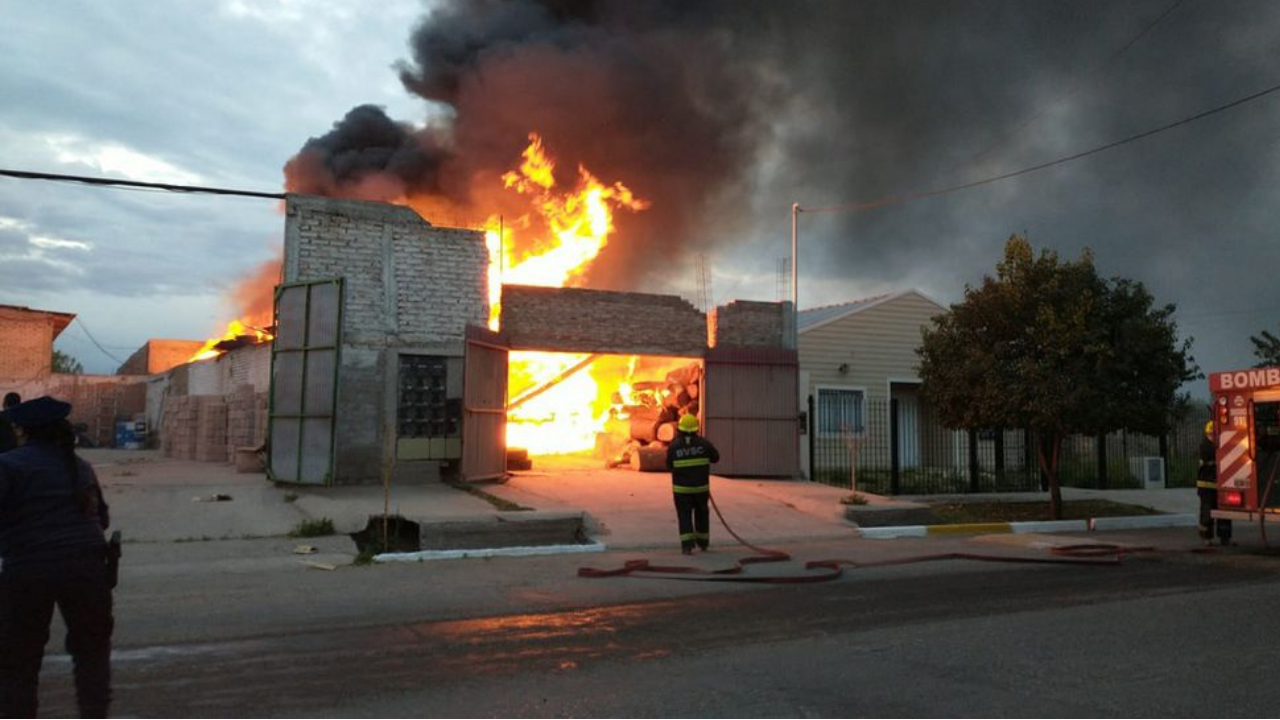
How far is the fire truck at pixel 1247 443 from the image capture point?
34.8ft

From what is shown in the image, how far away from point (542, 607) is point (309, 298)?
343 inches

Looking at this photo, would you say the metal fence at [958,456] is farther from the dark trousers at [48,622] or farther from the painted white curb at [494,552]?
the dark trousers at [48,622]

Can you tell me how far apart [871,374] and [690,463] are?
1473 cm

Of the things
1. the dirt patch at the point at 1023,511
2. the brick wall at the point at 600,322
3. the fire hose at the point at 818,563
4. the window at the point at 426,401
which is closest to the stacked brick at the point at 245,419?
the window at the point at 426,401

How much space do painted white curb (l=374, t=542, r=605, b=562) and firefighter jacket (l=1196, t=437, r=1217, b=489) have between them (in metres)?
7.99

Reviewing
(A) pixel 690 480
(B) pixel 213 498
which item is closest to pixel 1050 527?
(A) pixel 690 480

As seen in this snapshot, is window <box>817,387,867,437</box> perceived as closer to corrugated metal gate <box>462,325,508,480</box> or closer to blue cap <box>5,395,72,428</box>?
corrugated metal gate <box>462,325,508,480</box>

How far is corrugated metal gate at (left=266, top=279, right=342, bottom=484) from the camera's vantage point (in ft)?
45.2

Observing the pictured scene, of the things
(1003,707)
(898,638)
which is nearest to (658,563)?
(898,638)

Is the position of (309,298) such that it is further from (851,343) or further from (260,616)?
(851,343)

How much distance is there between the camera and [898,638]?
6.04 metres

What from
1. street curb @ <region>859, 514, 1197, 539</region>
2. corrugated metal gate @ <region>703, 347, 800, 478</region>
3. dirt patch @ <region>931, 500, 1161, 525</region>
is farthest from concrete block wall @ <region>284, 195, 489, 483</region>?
Answer: dirt patch @ <region>931, 500, 1161, 525</region>

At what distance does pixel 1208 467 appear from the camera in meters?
11.7

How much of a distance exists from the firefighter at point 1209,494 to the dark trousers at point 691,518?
262 inches
